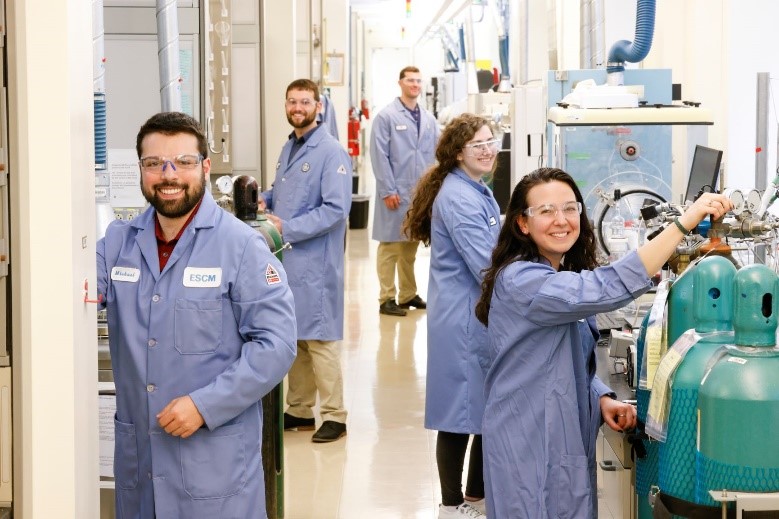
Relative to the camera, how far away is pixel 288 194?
5285 millimetres

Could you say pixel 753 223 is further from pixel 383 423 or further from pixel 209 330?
pixel 383 423

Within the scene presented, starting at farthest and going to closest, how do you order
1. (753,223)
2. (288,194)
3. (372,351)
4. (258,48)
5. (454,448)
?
(372,351) → (258,48) → (288,194) → (454,448) → (753,223)

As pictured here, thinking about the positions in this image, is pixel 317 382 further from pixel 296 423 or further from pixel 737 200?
pixel 737 200

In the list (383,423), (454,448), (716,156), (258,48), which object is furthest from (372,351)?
(716,156)

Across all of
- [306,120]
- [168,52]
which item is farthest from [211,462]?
[306,120]

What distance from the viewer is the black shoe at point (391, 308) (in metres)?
8.55

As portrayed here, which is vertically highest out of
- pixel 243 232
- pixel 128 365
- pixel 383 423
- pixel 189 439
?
pixel 243 232

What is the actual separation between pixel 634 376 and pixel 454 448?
1.23m

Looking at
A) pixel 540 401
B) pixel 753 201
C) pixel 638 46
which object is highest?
pixel 638 46

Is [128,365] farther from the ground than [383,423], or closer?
farther from the ground

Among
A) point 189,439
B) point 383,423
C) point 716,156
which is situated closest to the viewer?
point 189,439

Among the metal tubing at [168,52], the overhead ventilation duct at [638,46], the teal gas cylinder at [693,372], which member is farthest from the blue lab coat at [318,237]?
the teal gas cylinder at [693,372]

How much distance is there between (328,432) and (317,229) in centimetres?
100

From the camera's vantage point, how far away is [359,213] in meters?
13.8
